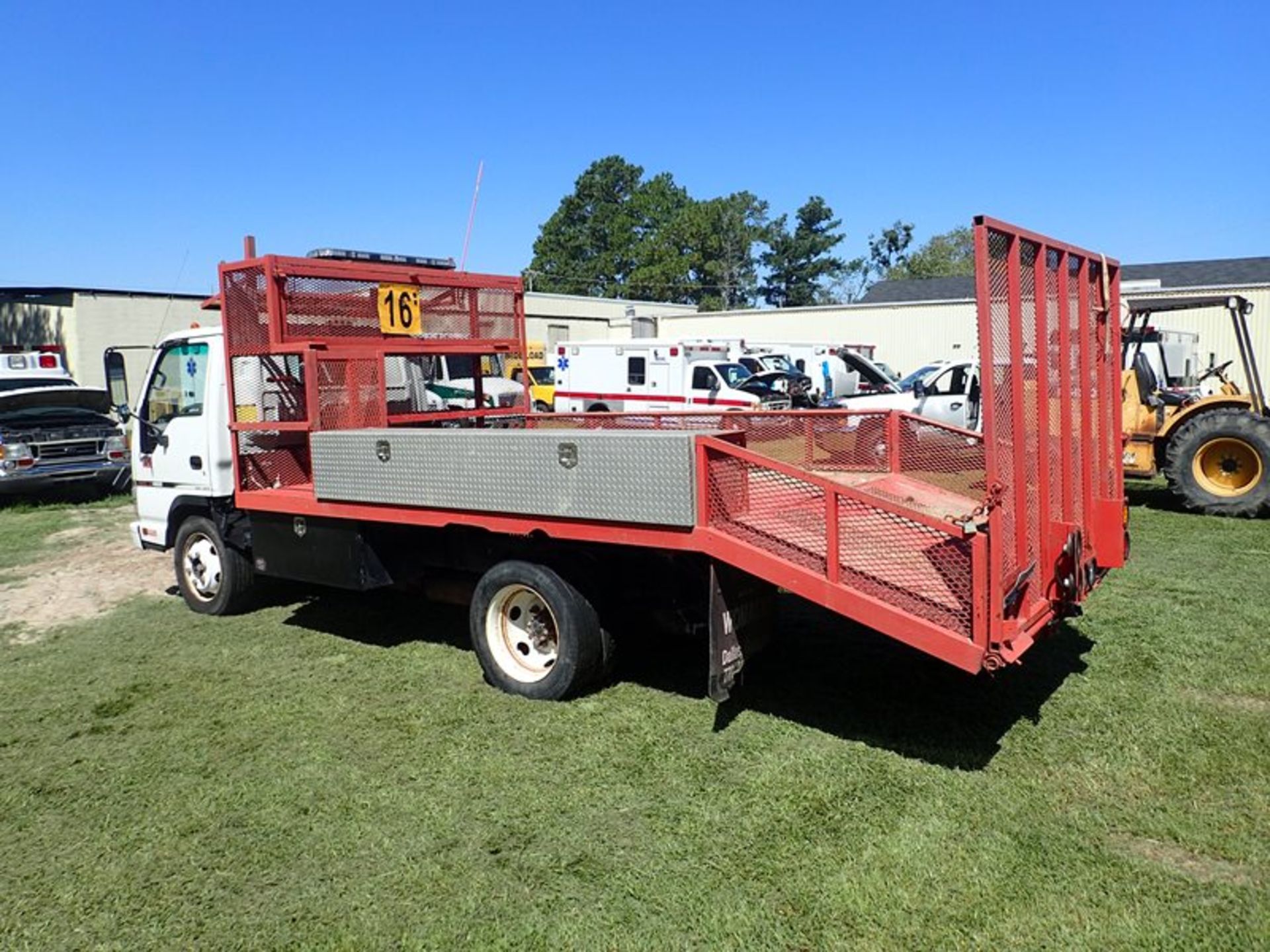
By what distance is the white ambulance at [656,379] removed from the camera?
727 inches

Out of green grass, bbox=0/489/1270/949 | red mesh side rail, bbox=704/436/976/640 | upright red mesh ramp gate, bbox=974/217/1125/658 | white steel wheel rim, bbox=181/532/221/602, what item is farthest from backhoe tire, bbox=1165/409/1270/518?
white steel wheel rim, bbox=181/532/221/602

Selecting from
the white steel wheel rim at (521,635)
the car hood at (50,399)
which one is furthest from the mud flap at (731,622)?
the car hood at (50,399)

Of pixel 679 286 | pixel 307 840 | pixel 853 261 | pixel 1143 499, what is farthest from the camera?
pixel 853 261

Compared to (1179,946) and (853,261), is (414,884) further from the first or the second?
(853,261)

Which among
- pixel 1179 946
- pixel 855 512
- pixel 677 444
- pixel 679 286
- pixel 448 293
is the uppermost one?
pixel 679 286

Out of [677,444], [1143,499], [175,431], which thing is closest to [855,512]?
[677,444]

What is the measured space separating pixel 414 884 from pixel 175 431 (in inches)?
204

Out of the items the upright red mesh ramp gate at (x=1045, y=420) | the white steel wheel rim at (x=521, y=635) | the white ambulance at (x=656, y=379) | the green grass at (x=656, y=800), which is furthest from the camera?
→ the white ambulance at (x=656, y=379)

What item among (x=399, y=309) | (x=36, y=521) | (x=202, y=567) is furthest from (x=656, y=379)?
(x=202, y=567)

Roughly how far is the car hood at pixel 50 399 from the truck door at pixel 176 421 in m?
6.84

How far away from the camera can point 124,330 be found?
24.7 m

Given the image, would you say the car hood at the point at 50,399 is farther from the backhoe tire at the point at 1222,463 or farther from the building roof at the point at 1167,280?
the building roof at the point at 1167,280

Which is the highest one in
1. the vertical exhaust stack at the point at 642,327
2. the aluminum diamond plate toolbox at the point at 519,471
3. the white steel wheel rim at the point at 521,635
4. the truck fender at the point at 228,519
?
the vertical exhaust stack at the point at 642,327

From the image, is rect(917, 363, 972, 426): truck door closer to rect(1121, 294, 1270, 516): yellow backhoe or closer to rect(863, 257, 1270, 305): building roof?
rect(1121, 294, 1270, 516): yellow backhoe
